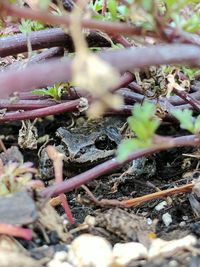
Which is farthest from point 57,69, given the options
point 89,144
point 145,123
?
point 89,144

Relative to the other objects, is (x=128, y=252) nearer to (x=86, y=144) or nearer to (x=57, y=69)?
(x=57, y=69)

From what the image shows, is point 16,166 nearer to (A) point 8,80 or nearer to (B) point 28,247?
(B) point 28,247

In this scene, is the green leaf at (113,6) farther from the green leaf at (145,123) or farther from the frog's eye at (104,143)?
Answer: the frog's eye at (104,143)

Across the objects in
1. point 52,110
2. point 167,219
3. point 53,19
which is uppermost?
point 53,19

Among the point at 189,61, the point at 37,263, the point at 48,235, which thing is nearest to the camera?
the point at 189,61

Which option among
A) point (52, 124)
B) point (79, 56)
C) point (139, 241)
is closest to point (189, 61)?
point (79, 56)

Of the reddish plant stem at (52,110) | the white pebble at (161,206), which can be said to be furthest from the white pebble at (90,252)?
the reddish plant stem at (52,110)

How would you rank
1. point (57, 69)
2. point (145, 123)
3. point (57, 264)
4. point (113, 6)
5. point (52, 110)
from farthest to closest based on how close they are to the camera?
point (52, 110)
point (113, 6)
point (57, 264)
point (145, 123)
point (57, 69)
